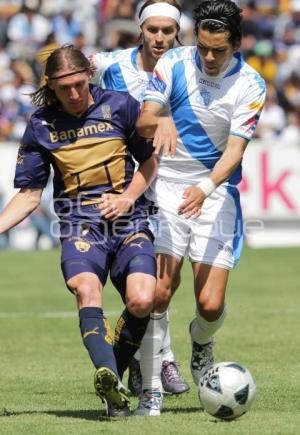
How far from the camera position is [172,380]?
27.0 ft

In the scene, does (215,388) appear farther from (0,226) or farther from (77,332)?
(77,332)

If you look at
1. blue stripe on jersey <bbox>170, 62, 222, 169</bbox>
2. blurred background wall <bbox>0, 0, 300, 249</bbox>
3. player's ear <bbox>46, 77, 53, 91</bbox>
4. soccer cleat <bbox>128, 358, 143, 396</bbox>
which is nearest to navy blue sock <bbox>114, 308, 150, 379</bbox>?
soccer cleat <bbox>128, 358, 143, 396</bbox>

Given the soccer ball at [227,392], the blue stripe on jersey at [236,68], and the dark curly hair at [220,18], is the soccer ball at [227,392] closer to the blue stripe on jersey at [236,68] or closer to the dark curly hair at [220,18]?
the blue stripe on jersey at [236,68]

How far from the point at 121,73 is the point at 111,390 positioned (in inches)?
120

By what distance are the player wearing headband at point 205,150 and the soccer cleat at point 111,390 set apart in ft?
1.57

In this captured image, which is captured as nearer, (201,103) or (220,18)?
(220,18)

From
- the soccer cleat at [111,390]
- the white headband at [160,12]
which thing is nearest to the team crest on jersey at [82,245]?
the soccer cleat at [111,390]

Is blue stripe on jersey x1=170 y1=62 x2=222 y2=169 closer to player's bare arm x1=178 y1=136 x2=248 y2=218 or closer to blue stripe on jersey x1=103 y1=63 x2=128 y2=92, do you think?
player's bare arm x1=178 y1=136 x2=248 y2=218

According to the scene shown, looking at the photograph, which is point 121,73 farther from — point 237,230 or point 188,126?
point 237,230

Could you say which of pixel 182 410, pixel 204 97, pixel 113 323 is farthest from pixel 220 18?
pixel 113 323

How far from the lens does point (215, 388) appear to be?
6520 mm

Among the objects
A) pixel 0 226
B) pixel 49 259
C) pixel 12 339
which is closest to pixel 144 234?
pixel 0 226

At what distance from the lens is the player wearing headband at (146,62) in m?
8.33

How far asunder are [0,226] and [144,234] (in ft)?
3.05
